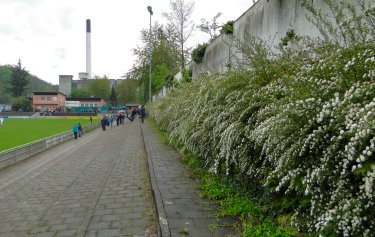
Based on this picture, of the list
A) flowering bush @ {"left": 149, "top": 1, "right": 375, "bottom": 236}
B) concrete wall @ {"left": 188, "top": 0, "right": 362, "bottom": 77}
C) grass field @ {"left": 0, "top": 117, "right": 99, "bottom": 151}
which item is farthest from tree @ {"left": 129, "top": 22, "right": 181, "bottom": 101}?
flowering bush @ {"left": 149, "top": 1, "right": 375, "bottom": 236}

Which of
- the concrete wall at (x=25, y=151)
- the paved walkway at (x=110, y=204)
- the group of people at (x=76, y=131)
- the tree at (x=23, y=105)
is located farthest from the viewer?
the tree at (x=23, y=105)

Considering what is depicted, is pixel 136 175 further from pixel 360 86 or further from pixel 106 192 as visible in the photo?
pixel 360 86

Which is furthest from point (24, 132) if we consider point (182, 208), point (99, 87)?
point (99, 87)

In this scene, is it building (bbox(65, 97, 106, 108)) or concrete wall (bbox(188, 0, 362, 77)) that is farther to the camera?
building (bbox(65, 97, 106, 108))

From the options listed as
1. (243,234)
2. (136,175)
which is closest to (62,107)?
(136,175)

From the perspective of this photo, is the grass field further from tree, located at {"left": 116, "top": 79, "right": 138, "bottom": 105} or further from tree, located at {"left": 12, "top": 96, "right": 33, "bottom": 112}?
tree, located at {"left": 116, "top": 79, "right": 138, "bottom": 105}

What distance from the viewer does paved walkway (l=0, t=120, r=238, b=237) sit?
15.6 ft

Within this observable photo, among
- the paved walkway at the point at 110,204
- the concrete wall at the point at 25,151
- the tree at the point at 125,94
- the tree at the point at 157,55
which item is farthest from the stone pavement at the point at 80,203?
the tree at the point at 125,94

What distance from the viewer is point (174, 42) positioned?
1597 inches

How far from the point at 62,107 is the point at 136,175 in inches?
3206

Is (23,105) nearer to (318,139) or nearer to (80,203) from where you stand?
(80,203)

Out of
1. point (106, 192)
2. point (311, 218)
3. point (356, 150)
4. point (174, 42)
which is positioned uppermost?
point (174, 42)

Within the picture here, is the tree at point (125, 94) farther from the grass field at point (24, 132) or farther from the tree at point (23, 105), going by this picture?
the grass field at point (24, 132)

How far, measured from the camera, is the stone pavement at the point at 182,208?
4.24 m
